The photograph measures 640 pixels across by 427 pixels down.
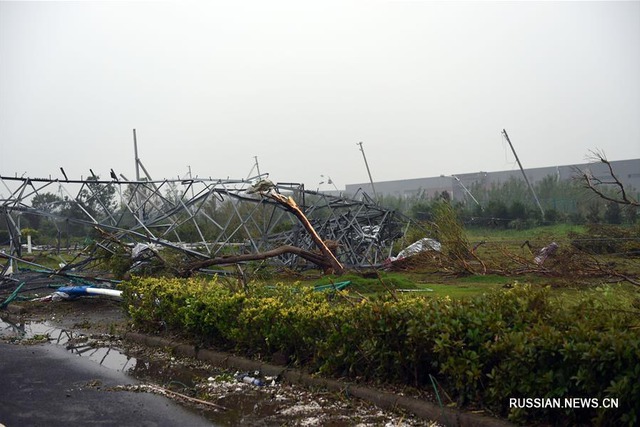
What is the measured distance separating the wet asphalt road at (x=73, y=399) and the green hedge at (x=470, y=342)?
1523 mm

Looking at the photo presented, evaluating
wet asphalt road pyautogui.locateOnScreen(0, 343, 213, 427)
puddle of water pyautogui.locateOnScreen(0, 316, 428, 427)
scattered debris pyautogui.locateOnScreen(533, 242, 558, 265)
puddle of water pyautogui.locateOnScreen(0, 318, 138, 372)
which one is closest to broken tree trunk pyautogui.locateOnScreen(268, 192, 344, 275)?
scattered debris pyautogui.locateOnScreen(533, 242, 558, 265)

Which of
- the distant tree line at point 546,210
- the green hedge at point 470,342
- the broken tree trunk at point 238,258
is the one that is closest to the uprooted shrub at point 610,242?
the distant tree line at point 546,210

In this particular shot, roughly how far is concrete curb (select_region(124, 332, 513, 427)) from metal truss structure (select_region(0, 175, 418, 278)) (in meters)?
5.83

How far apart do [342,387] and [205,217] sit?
41.2ft

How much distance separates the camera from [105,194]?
18547 mm

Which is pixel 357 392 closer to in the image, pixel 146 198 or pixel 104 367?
pixel 104 367

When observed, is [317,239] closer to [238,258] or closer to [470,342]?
[238,258]

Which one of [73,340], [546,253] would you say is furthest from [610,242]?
[73,340]

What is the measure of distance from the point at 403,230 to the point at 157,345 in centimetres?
1330

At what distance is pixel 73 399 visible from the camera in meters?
6.89

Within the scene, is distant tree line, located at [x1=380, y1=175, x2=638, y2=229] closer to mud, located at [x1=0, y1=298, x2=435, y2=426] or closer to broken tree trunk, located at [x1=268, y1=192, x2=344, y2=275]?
broken tree trunk, located at [x1=268, y1=192, x2=344, y2=275]

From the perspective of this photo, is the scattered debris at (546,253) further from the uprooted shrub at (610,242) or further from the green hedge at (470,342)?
the green hedge at (470,342)

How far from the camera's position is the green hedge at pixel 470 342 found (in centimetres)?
464

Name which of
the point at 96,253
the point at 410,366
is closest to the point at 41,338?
the point at 96,253
